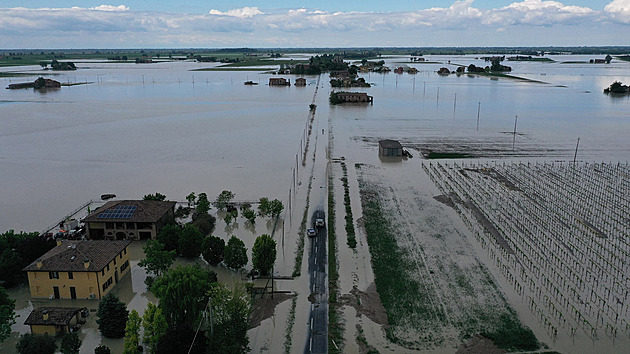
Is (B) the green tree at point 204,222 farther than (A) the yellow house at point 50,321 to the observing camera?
Yes

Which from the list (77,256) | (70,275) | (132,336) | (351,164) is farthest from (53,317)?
(351,164)

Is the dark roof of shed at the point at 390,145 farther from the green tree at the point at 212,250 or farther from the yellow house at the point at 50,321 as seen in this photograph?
the yellow house at the point at 50,321

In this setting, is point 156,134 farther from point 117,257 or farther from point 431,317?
point 431,317

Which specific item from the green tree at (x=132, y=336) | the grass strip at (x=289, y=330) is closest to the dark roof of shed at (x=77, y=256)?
the green tree at (x=132, y=336)

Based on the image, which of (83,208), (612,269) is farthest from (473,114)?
(83,208)

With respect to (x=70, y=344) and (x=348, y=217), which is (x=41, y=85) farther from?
(x=70, y=344)
